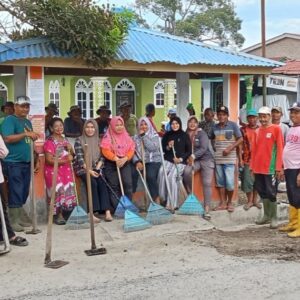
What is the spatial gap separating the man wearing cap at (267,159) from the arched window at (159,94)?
19.1 metres

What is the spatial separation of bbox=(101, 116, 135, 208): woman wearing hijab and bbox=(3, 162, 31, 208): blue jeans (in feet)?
4.01

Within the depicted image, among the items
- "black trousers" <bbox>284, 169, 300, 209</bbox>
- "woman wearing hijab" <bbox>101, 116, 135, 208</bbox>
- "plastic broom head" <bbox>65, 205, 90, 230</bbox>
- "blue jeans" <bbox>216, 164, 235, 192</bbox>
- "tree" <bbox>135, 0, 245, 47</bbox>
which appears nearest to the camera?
"black trousers" <bbox>284, 169, 300, 209</bbox>

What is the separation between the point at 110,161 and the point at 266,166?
2322 millimetres

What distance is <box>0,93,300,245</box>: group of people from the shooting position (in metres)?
7.59

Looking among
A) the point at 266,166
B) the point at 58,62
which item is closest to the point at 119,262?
the point at 266,166

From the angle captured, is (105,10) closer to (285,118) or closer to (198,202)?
(198,202)

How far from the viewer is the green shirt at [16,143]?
747 cm

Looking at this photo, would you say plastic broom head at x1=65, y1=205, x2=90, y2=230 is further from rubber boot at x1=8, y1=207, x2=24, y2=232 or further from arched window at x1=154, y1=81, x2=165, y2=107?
arched window at x1=154, y1=81, x2=165, y2=107

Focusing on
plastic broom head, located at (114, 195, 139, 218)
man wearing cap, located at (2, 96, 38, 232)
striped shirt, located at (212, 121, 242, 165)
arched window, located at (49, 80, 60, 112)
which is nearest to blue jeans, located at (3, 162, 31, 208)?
man wearing cap, located at (2, 96, 38, 232)

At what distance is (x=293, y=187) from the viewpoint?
760 cm

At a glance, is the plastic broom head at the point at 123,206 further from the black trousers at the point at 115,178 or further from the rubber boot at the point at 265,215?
the rubber boot at the point at 265,215

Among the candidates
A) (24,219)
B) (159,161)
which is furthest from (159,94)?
(24,219)

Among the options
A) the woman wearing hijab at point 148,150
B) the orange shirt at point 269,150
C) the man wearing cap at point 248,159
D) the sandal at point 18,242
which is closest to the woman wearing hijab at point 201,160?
the woman wearing hijab at point 148,150

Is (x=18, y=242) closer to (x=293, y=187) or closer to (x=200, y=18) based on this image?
(x=293, y=187)
